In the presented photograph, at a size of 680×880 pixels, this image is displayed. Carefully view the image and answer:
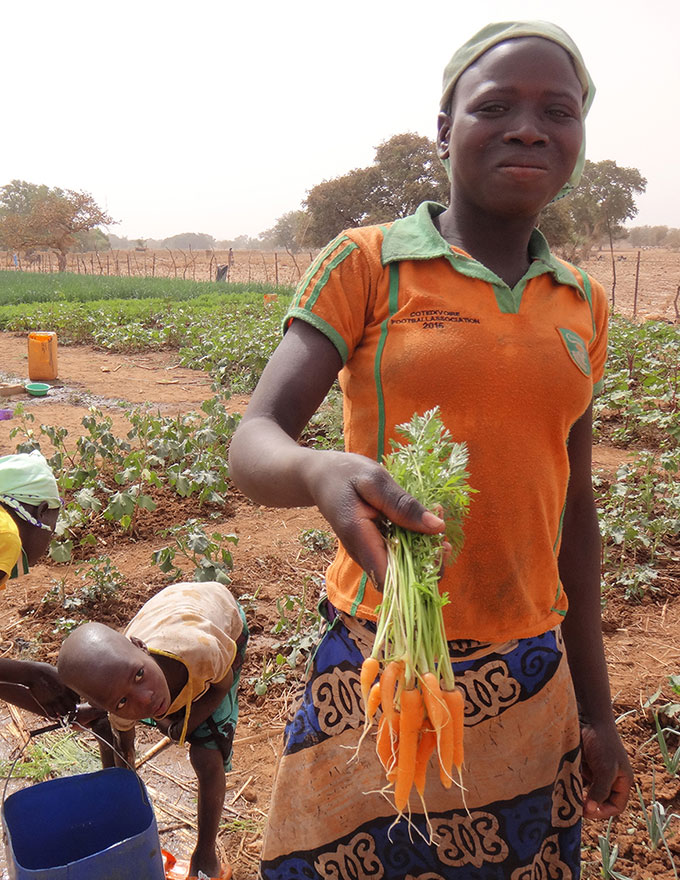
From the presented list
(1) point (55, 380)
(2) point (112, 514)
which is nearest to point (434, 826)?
(2) point (112, 514)

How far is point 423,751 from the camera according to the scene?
1131mm

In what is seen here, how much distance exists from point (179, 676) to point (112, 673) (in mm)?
318

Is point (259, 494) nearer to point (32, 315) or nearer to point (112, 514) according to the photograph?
point (112, 514)

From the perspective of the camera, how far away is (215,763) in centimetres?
232

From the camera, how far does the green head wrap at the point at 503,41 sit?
4.04ft

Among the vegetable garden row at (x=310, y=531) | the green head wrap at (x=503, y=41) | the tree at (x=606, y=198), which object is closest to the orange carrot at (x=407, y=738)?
the green head wrap at (x=503, y=41)

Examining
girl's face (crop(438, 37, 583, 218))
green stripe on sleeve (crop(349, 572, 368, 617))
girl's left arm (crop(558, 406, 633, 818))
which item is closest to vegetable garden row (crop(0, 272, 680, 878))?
girl's left arm (crop(558, 406, 633, 818))

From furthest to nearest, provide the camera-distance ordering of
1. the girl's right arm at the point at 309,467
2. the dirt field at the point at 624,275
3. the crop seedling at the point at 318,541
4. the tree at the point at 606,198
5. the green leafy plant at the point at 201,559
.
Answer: the tree at the point at 606,198, the dirt field at the point at 624,275, the crop seedling at the point at 318,541, the green leafy plant at the point at 201,559, the girl's right arm at the point at 309,467

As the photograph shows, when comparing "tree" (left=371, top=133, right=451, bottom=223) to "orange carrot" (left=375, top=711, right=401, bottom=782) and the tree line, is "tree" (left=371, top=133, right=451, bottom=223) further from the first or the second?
"orange carrot" (left=375, top=711, right=401, bottom=782)

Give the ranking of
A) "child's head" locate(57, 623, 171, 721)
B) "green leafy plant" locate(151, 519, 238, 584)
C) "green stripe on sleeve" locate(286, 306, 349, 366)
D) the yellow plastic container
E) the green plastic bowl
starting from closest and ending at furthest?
"green stripe on sleeve" locate(286, 306, 349, 366), "child's head" locate(57, 623, 171, 721), "green leafy plant" locate(151, 519, 238, 584), the green plastic bowl, the yellow plastic container

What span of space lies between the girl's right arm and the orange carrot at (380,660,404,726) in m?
0.19

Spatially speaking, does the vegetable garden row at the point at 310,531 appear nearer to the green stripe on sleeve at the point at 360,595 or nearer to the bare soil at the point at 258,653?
the bare soil at the point at 258,653

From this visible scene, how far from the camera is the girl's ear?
1.38m

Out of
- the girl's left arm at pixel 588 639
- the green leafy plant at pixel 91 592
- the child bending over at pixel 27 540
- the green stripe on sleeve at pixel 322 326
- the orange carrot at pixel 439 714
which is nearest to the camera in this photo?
the orange carrot at pixel 439 714
